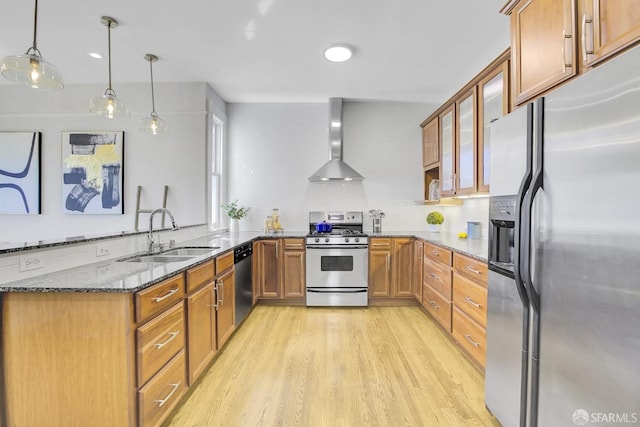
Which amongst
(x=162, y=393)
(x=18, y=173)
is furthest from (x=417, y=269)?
(x=18, y=173)

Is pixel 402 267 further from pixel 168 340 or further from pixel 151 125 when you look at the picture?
pixel 151 125

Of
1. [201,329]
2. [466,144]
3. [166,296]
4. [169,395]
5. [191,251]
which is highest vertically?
[466,144]

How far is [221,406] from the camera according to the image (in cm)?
186

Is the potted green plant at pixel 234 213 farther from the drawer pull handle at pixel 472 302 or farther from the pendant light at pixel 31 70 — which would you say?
the drawer pull handle at pixel 472 302

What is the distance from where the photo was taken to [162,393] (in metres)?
1.58

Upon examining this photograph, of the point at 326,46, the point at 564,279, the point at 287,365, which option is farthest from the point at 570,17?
the point at 287,365

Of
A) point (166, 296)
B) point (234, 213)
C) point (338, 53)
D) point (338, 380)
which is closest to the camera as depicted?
point (166, 296)

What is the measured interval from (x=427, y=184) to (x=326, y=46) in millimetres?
2391

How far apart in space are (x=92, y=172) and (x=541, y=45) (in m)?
4.41

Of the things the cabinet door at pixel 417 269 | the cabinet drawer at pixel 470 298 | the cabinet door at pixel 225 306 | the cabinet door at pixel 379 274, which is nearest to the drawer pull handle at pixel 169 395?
the cabinet door at pixel 225 306

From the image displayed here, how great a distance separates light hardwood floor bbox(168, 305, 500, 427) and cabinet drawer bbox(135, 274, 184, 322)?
725mm

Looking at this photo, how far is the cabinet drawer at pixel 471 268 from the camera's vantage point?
209cm

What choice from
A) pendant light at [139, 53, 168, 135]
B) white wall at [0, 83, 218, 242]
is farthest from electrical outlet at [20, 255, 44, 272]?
white wall at [0, 83, 218, 242]

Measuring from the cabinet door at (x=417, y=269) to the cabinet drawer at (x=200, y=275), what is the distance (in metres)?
2.35
